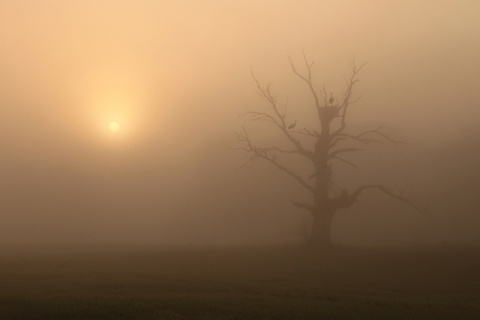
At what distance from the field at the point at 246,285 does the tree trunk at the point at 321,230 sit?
1095mm

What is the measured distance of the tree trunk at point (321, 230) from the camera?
32.1 metres

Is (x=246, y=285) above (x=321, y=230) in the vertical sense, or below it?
below

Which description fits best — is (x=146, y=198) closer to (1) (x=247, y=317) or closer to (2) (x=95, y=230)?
(2) (x=95, y=230)

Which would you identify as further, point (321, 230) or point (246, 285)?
point (321, 230)

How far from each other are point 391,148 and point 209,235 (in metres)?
13.2

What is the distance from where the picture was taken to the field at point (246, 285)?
527 inches

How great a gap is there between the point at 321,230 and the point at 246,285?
45.2ft

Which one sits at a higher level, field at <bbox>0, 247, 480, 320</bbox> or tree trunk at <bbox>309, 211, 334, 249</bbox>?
tree trunk at <bbox>309, 211, 334, 249</bbox>

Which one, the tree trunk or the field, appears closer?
the field

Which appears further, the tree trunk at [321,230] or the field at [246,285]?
the tree trunk at [321,230]

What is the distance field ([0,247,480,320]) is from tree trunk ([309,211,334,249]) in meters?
1.10

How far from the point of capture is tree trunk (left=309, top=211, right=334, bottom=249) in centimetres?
3212

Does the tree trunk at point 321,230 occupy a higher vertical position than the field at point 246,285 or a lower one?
higher

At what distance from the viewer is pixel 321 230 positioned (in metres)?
32.2
